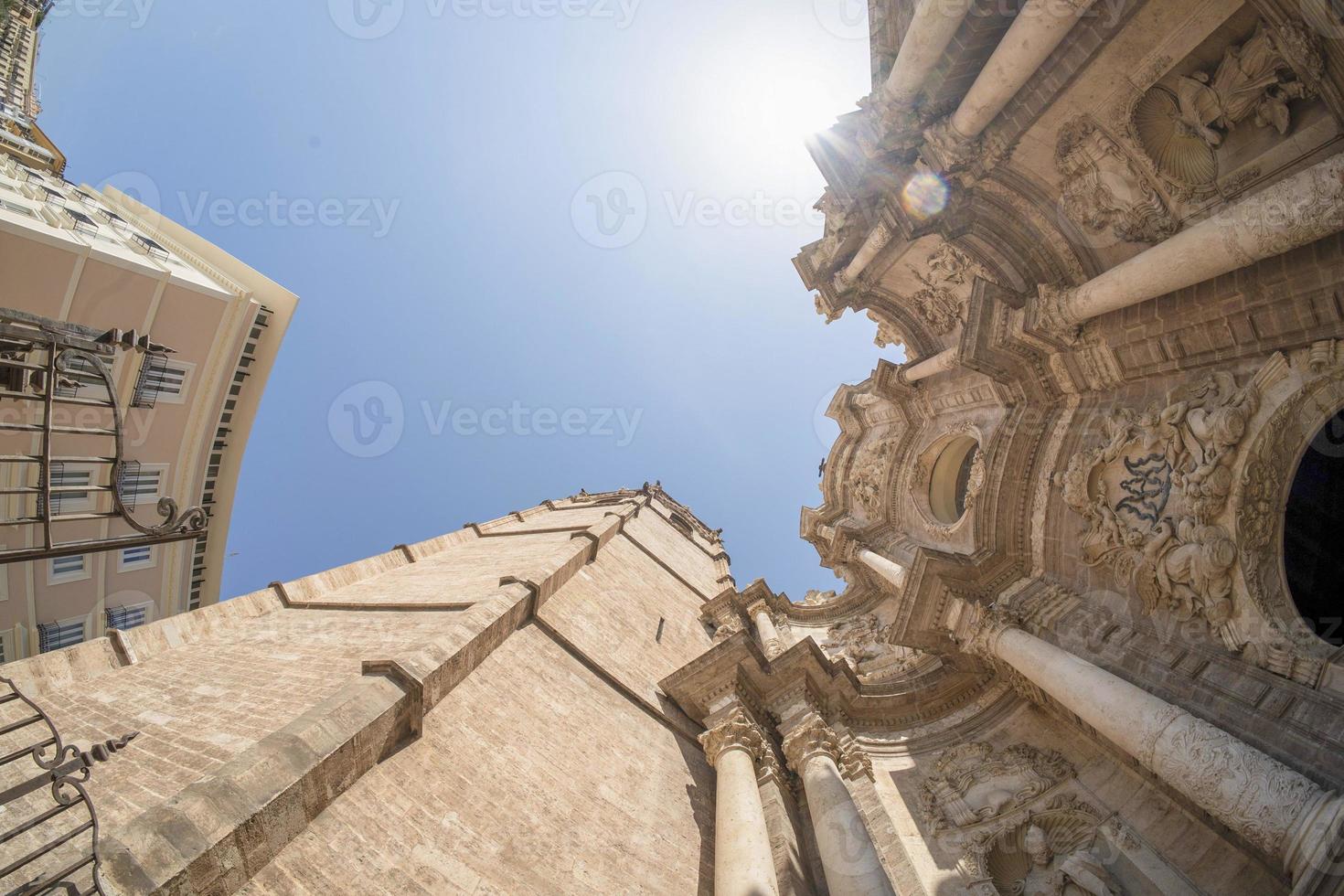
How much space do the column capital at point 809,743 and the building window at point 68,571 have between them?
17611 mm

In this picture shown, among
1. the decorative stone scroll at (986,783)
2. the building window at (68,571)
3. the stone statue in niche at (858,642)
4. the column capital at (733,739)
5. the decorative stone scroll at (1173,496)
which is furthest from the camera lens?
the building window at (68,571)

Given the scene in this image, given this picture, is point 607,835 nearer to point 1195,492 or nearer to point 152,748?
point 152,748

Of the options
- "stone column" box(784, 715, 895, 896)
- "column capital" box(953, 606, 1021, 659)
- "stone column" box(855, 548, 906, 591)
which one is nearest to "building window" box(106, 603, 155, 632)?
"stone column" box(784, 715, 895, 896)

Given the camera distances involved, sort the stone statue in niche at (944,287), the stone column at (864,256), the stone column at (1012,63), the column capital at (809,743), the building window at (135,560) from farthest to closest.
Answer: the building window at (135,560)
the stone column at (864,256)
the stone statue in niche at (944,287)
the column capital at (809,743)
the stone column at (1012,63)

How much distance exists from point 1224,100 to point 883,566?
11158 millimetres

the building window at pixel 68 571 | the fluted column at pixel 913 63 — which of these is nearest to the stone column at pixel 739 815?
the fluted column at pixel 913 63

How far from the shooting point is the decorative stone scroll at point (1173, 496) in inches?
287

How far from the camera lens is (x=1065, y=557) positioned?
10.1 metres

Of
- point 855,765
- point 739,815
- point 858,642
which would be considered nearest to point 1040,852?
point 855,765

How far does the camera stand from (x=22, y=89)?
93.4ft

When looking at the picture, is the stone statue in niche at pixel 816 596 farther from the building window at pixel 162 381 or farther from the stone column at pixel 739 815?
the building window at pixel 162 381

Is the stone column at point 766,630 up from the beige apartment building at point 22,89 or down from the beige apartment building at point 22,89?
down

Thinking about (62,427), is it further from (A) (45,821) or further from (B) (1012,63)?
(B) (1012,63)

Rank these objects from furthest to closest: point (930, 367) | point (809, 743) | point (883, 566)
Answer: point (883, 566), point (930, 367), point (809, 743)
